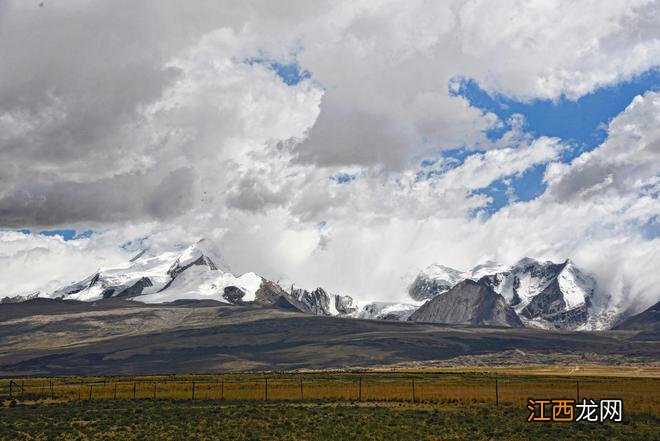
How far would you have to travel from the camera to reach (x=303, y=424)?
7981 centimetres

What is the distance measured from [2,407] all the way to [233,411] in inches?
1318

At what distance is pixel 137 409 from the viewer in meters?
92.4

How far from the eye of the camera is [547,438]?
72.5 meters

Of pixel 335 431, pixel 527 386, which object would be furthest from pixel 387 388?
pixel 335 431

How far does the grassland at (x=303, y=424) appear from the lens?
74000 mm

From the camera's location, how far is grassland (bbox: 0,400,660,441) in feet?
243

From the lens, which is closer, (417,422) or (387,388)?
(417,422)

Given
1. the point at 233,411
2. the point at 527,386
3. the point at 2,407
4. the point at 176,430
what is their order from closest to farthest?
1. the point at 176,430
2. the point at 233,411
3. the point at 2,407
4. the point at 527,386

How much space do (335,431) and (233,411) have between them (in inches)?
685

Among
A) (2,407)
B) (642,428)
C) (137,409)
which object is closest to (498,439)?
(642,428)

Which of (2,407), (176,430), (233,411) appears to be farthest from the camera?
(2,407)

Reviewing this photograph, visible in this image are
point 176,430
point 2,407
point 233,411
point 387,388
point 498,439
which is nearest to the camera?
point 498,439

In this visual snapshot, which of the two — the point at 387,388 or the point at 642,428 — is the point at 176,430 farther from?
the point at 387,388

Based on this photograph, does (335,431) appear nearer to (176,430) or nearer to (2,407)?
(176,430)
